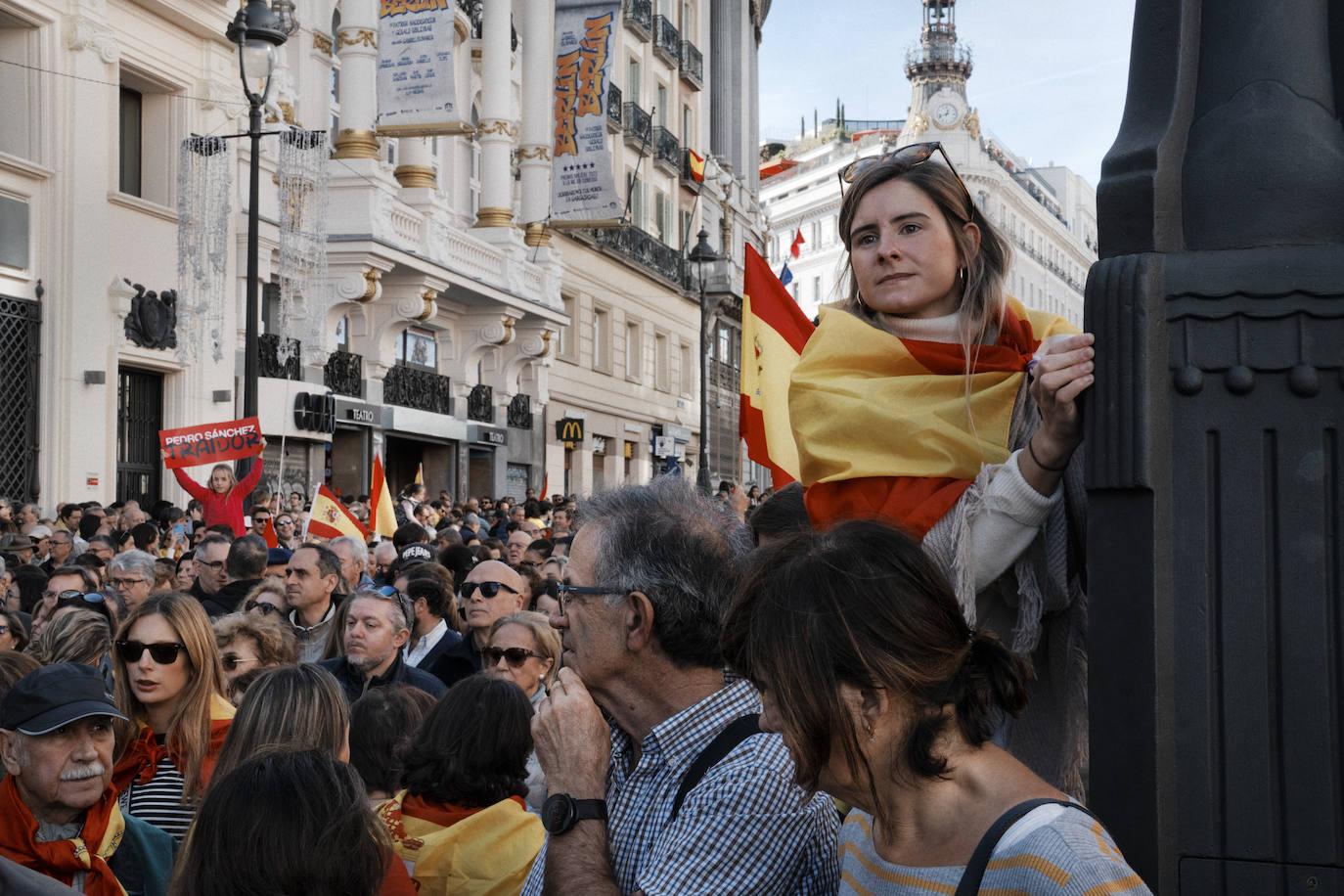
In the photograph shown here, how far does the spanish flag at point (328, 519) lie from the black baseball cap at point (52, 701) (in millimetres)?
8791

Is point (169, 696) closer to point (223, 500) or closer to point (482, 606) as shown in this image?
point (482, 606)

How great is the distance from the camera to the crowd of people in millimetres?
1992

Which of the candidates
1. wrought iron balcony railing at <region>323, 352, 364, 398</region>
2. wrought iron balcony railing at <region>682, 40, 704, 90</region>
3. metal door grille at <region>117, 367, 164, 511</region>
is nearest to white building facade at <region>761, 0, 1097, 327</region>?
wrought iron balcony railing at <region>682, 40, 704, 90</region>

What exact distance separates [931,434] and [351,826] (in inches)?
51.2

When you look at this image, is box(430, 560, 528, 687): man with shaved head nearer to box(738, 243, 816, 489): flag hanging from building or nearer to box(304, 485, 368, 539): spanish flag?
box(738, 243, 816, 489): flag hanging from building

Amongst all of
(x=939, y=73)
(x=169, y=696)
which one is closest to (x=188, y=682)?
(x=169, y=696)

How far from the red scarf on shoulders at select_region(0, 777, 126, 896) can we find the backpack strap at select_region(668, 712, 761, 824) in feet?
6.31

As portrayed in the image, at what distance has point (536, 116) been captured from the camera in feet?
91.7

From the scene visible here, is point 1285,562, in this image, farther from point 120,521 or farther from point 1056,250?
point 1056,250

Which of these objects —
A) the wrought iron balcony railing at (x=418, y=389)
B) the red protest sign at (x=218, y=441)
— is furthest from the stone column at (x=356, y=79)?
the red protest sign at (x=218, y=441)

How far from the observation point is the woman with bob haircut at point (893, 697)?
1966mm

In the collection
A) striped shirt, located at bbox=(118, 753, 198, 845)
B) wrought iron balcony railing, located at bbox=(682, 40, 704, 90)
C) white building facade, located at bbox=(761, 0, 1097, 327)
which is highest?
white building facade, located at bbox=(761, 0, 1097, 327)

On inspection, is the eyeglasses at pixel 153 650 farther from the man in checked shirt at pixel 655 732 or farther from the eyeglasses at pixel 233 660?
the man in checked shirt at pixel 655 732

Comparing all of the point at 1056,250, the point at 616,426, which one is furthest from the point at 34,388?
the point at 1056,250
